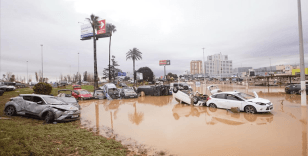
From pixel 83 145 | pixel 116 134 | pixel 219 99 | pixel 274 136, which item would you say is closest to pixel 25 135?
pixel 83 145

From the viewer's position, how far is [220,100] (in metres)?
11.3

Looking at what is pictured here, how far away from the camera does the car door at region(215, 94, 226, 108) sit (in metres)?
11.1

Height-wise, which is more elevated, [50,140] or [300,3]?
[300,3]

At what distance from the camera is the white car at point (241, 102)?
958cm

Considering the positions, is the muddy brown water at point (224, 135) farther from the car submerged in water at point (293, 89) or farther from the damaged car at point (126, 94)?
the car submerged in water at point (293, 89)

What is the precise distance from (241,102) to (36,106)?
12556 millimetres

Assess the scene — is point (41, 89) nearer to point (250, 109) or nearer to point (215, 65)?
point (250, 109)

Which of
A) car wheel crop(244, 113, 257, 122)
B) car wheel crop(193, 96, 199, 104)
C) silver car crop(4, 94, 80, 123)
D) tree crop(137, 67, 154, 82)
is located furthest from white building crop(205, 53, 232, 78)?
silver car crop(4, 94, 80, 123)

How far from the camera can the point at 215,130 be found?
7102 mm

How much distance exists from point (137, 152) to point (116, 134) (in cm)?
215

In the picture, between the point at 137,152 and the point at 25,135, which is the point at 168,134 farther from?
the point at 25,135

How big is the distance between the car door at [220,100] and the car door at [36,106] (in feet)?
37.0

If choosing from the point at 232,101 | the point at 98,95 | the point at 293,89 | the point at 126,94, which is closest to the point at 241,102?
the point at 232,101

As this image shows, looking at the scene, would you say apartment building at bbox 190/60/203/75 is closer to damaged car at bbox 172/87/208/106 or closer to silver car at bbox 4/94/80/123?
damaged car at bbox 172/87/208/106
